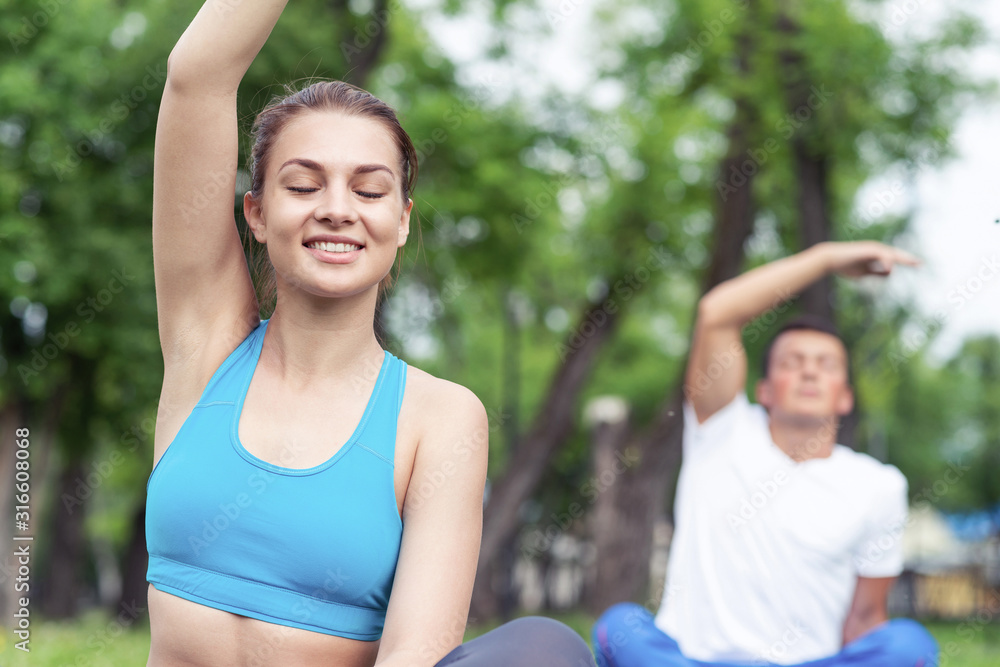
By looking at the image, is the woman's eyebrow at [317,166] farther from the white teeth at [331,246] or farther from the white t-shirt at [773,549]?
the white t-shirt at [773,549]

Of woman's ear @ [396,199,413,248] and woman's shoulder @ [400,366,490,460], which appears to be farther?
woman's ear @ [396,199,413,248]

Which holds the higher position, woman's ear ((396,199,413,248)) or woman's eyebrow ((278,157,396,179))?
woman's eyebrow ((278,157,396,179))

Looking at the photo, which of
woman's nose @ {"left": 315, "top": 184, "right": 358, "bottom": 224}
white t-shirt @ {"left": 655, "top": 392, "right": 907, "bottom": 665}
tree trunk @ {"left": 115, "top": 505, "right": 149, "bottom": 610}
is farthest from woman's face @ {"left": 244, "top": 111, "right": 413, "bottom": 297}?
tree trunk @ {"left": 115, "top": 505, "right": 149, "bottom": 610}

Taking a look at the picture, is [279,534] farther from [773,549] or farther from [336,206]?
[773,549]

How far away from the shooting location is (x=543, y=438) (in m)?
13.0

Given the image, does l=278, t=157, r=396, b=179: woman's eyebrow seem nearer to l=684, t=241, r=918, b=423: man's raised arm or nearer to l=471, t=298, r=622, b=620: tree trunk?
l=684, t=241, r=918, b=423: man's raised arm

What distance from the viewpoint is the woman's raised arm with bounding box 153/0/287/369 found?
170cm

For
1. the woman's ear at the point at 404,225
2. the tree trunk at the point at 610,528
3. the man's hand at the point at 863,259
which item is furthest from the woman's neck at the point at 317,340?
the tree trunk at the point at 610,528

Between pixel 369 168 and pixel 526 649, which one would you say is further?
pixel 369 168

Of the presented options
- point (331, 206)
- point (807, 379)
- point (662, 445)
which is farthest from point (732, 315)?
point (662, 445)

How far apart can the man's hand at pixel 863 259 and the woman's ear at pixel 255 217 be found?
2260 mm

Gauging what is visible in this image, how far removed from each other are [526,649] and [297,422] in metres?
0.55

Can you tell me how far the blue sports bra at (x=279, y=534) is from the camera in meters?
1.63

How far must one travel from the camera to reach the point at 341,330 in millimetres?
1850
